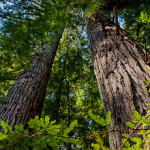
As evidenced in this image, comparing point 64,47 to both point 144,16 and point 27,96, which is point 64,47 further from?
point 144,16

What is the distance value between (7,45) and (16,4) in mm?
2559

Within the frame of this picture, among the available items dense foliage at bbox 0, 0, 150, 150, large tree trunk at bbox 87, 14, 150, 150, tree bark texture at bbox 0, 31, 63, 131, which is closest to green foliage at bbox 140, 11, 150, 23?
large tree trunk at bbox 87, 14, 150, 150

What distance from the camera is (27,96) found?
302 cm

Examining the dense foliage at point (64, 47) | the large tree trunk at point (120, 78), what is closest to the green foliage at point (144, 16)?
the large tree trunk at point (120, 78)

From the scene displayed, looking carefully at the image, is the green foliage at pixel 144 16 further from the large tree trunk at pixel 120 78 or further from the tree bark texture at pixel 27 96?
the tree bark texture at pixel 27 96

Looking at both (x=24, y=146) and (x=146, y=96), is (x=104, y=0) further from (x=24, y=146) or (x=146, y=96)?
(x=24, y=146)

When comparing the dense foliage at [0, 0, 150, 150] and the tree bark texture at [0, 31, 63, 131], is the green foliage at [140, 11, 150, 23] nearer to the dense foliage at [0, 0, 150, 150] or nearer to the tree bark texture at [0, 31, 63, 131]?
the dense foliage at [0, 0, 150, 150]

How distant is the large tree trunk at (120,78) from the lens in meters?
1.37

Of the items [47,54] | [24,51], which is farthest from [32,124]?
[47,54]

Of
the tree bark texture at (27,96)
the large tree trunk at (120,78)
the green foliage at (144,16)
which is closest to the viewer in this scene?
the large tree trunk at (120,78)

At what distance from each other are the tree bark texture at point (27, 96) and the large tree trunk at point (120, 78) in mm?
1714

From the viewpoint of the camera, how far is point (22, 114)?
2.62 m

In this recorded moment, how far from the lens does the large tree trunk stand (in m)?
1.37

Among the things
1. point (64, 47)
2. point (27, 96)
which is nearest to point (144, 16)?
point (27, 96)
